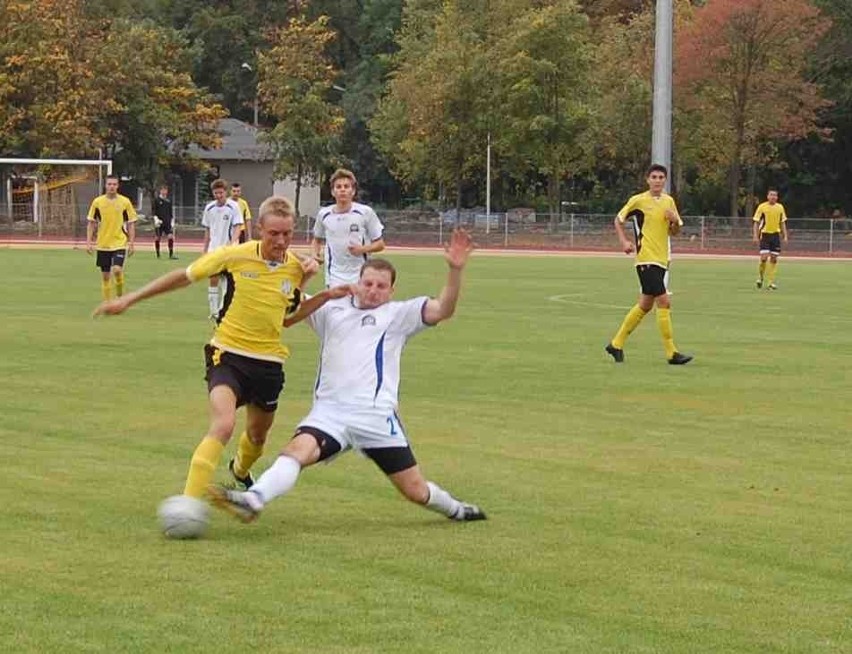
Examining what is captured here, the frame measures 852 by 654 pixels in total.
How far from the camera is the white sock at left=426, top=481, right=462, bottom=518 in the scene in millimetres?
8719

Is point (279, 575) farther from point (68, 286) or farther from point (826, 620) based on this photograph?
point (68, 286)

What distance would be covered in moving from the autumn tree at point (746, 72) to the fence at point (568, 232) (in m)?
4.01

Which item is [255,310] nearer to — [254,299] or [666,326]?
[254,299]

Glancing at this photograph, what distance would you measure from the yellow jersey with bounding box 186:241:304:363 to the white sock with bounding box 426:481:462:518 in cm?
109

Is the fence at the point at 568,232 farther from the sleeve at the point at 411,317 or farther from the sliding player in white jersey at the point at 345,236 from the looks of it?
the sleeve at the point at 411,317

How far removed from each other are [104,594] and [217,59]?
9114cm

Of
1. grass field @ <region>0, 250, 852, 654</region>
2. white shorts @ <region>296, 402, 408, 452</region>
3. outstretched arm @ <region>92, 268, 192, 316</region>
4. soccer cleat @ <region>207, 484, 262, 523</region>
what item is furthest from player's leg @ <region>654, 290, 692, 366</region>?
soccer cleat @ <region>207, 484, 262, 523</region>

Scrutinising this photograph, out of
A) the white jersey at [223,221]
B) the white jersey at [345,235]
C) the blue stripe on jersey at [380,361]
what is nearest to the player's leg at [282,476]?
the blue stripe on jersey at [380,361]

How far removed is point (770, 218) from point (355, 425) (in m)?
29.2

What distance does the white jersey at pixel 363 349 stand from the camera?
336 inches

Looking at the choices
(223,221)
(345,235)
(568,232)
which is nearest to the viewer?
(345,235)

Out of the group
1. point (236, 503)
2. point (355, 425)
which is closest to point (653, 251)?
point (355, 425)

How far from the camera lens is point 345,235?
58.0 ft

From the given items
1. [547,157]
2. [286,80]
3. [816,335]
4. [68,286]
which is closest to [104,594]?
[816,335]
